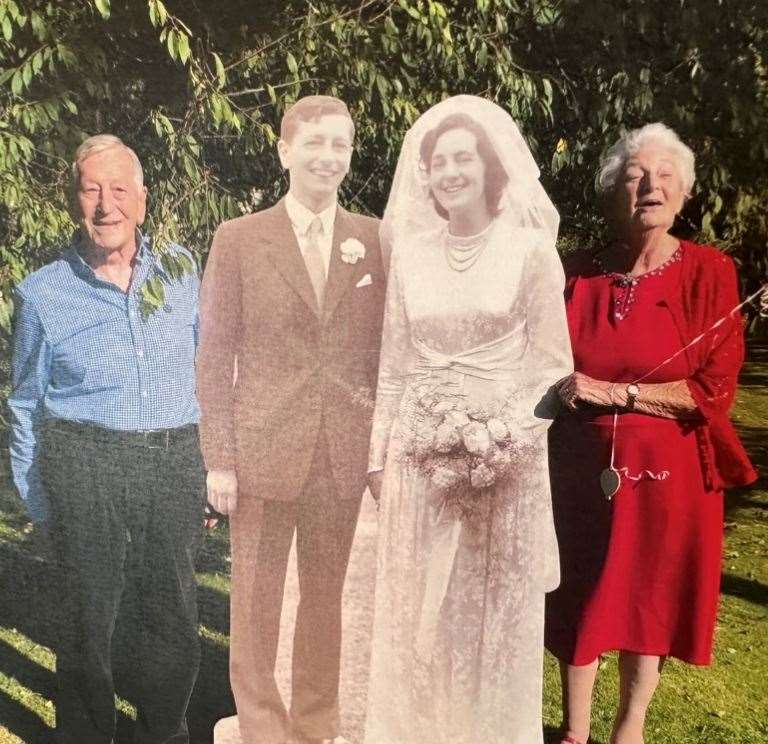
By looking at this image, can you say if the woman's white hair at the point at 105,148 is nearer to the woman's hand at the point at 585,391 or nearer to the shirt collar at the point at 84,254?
the shirt collar at the point at 84,254

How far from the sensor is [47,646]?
3941mm

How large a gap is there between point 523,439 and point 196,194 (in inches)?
54.3

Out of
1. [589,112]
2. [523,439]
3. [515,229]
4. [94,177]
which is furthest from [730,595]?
[94,177]

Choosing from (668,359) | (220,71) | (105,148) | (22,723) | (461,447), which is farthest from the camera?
(22,723)

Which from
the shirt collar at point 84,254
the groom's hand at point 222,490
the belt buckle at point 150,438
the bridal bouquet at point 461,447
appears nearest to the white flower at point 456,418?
the bridal bouquet at point 461,447

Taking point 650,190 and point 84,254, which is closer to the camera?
point 650,190

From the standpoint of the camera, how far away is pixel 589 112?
2871mm

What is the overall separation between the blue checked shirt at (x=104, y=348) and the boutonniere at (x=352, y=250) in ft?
1.78

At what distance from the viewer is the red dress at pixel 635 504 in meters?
2.74

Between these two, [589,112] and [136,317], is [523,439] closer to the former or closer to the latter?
[589,112]

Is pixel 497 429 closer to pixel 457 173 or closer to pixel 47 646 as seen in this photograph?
pixel 457 173

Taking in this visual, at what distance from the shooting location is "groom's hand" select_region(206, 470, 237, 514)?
3.09m

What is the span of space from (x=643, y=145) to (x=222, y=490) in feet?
5.78

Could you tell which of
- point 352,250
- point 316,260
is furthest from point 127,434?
point 352,250
